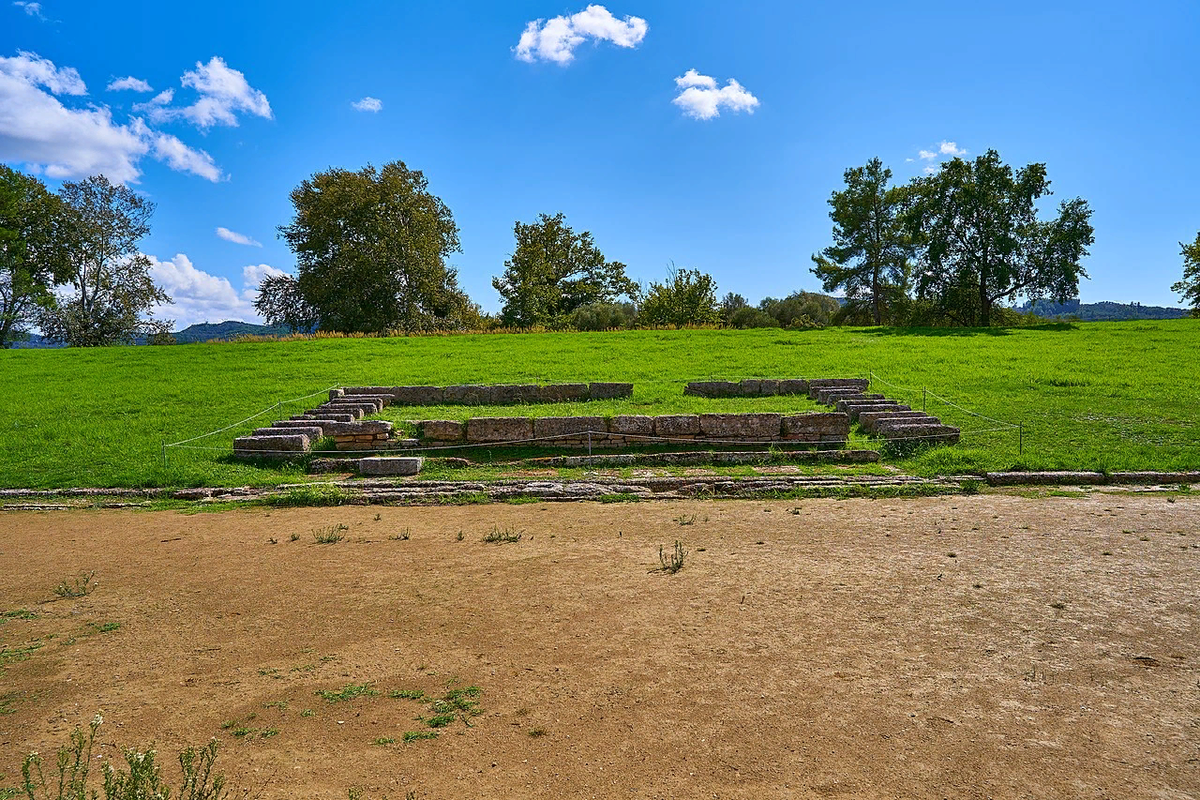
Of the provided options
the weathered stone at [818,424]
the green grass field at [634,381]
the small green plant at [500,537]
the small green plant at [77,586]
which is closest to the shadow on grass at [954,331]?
the green grass field at [634,381]

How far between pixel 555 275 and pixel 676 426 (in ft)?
122

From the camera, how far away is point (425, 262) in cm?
3978

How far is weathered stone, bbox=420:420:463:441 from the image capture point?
46.1 feet

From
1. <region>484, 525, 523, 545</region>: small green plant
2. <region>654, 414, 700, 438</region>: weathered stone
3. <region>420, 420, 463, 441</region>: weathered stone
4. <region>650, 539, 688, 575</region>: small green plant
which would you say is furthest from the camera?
<region>420, 420, 463, 441</region>: weathered stone

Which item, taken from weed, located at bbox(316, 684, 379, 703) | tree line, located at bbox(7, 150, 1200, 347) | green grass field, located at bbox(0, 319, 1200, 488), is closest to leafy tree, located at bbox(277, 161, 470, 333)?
tree line, located at bbox(7, 150, 1200, 347)

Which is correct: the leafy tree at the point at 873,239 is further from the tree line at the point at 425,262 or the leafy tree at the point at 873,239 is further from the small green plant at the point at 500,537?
the small green plant at the point at 500,537

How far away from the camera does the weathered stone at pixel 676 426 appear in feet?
45.7

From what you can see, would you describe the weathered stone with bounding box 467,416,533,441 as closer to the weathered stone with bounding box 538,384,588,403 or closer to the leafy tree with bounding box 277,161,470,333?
the weathered stone with bounding box 538,384,588,403

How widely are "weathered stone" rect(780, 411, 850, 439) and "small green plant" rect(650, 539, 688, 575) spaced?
6666 millimetres

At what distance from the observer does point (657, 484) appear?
38.1ft

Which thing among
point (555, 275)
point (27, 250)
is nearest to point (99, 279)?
point (27, 250)

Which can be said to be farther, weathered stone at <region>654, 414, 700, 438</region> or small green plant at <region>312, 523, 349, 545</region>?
weathered stone at <region>654, 414, 700, 438</region>

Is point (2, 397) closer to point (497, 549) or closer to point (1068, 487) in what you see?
point (497, 549)

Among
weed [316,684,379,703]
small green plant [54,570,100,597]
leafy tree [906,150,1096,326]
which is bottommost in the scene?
weed [316,684,379,703]
